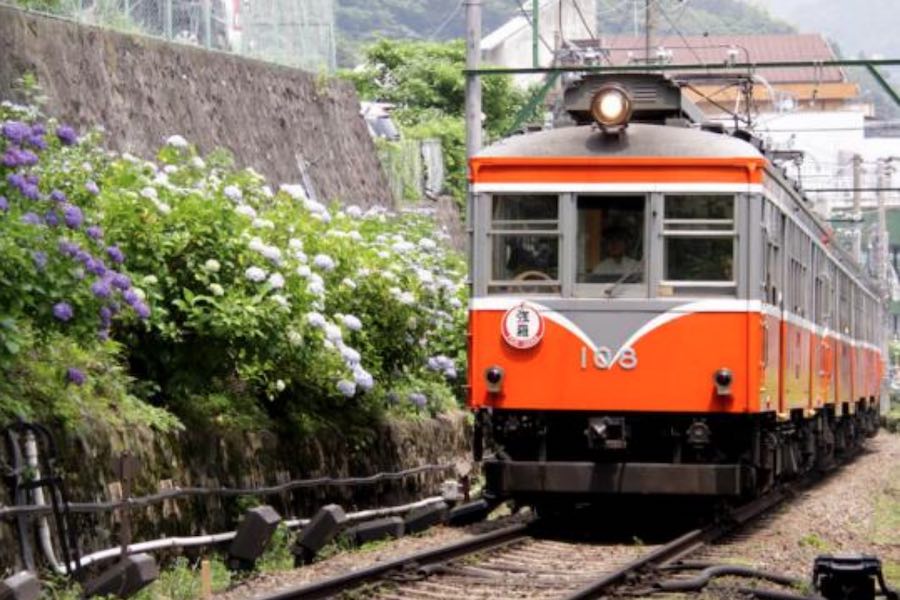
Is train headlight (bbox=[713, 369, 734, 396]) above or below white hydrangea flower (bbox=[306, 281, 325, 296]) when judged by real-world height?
below

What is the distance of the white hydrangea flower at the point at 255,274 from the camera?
43.6 feet

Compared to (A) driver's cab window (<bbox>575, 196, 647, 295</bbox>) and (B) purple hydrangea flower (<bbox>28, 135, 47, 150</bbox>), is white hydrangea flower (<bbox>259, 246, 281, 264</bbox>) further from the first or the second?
(B) purple hydrangea flower (<bbox>28, 135, 47, 150</bbox>)

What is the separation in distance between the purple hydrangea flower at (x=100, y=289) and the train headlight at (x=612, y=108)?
13.8ft

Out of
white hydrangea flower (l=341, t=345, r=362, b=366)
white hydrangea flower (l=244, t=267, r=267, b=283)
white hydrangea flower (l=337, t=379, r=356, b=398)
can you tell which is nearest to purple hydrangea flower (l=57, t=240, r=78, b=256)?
white hydrangea flower (l=244, t=267, r=267, b=283)

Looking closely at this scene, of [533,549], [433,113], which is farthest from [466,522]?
[433,113]

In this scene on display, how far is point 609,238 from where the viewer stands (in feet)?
45.6

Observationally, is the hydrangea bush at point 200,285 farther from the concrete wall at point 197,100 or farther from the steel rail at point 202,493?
the concrete wall at point 197,100

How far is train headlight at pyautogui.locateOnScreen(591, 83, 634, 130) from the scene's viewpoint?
545 inches

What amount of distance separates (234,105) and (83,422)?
1209 cm

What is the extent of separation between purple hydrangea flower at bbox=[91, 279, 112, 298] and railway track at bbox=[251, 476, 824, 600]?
6.43ft

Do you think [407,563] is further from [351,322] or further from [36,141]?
[351,322]

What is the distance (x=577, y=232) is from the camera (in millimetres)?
13828

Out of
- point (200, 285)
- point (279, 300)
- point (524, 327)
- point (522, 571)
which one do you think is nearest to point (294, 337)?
point (279, 300)

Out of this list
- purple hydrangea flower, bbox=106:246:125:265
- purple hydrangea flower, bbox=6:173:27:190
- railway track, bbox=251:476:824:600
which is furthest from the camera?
purple hydrangea flower, bbox=106:246:125:265
